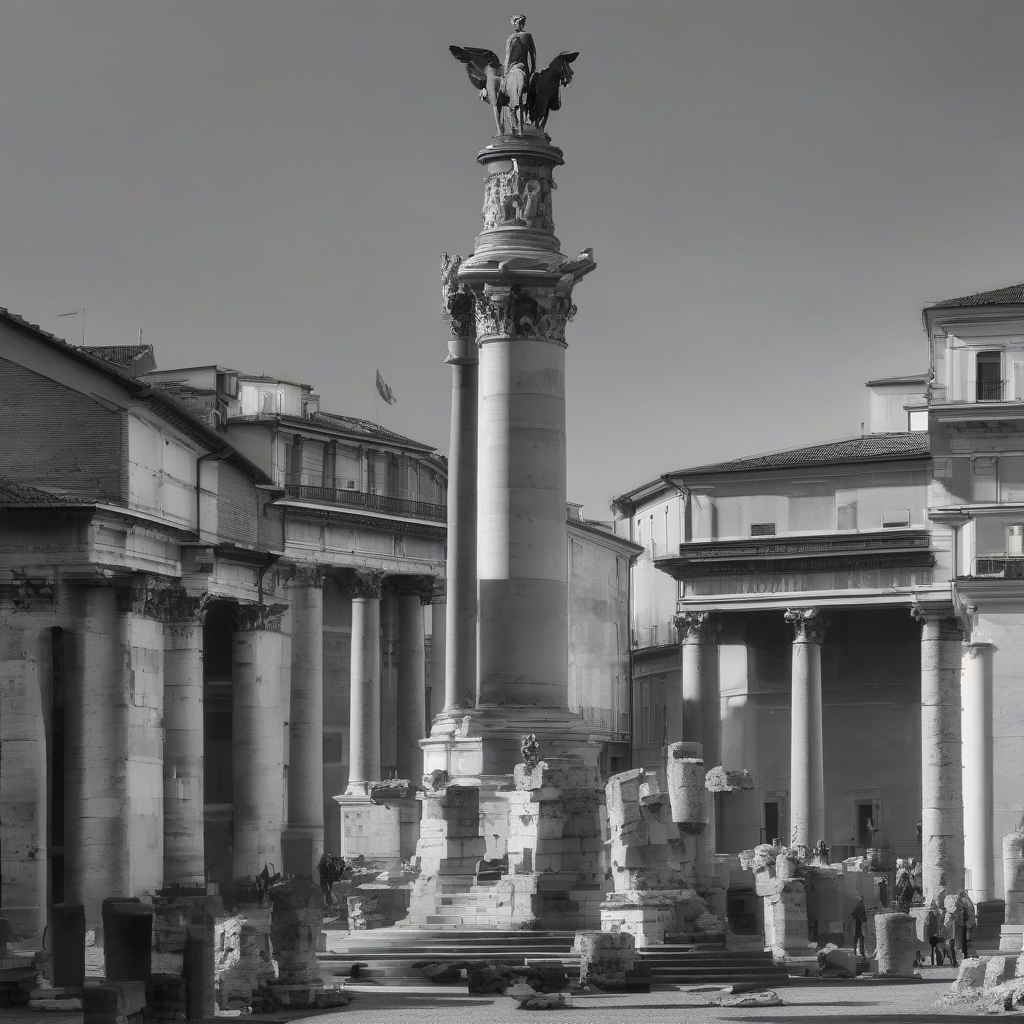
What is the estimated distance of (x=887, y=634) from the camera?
96.9 m

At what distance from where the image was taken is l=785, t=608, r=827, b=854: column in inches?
3420

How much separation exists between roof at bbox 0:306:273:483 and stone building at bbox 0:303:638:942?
8 centimetres

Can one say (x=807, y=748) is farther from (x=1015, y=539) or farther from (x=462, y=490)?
(x=462, y=490)

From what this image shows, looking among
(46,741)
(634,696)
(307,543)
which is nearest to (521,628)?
(46,741)

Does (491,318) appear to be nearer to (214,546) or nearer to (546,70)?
(546,70)

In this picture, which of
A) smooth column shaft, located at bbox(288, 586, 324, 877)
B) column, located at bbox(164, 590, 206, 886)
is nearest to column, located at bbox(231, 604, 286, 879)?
column, located at bbox(164, 590, 206, 886)

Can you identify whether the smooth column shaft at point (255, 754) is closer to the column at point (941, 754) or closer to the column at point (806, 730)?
the column at point (941, 754)

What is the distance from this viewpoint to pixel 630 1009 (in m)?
41.2

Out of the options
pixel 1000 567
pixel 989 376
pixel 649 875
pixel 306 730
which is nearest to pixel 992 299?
pixel 989 376

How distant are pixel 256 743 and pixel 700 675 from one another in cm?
2355

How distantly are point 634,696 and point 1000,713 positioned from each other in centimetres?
5530

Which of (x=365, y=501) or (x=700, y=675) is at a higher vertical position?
(x=365, y=501)

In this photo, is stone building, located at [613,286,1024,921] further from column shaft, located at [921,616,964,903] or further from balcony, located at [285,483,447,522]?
balcony, located at [285,483,447,522]

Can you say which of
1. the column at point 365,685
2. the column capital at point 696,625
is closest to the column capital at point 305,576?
the column at point 365,685
